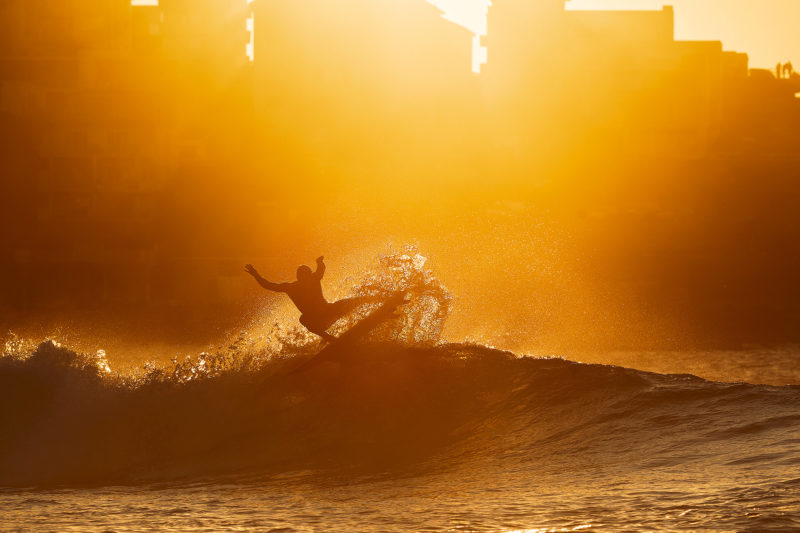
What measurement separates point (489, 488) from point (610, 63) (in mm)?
55887

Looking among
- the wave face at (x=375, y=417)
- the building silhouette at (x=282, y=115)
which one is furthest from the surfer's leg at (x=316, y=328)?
the building silhouette at (x=282, y=115)

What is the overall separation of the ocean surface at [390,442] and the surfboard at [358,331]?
7 centimetres

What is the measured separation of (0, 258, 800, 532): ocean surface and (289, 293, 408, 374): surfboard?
7 cm

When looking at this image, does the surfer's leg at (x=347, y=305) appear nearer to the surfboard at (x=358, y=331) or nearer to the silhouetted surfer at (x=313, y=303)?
the silhouetted surfer at (x=313, y=303)

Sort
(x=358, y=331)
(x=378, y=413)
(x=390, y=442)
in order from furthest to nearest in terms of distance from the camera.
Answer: (x=358, y=331)
(x=378, y=413)
(x=390, y=442)

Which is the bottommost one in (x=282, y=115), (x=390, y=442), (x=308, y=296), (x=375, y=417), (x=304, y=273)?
(x=390, y=442)

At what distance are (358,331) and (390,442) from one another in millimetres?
2783

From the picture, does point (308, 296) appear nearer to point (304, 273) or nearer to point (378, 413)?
point (304, 273)

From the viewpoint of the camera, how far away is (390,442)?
1241 centimetres

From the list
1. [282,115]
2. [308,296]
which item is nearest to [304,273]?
[308,296]

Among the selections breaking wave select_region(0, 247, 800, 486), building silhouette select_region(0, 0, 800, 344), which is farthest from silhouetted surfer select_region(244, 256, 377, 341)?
building silhouette select_region(0, 0, 800, 344)

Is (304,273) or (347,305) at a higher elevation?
(304,273)

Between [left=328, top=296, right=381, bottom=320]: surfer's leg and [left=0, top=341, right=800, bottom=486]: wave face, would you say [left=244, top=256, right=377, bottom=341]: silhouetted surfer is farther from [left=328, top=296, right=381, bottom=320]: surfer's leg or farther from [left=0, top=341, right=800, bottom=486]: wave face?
[left=0, top=341, right=800, bottom=486]: wave face

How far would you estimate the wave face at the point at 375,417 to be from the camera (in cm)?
1083
